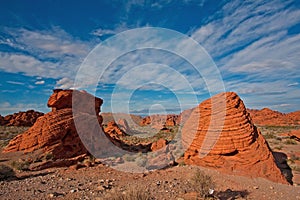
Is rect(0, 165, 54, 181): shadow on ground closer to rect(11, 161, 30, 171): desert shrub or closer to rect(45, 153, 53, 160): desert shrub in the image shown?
rect(11, 161, 30, 171): desert shrub

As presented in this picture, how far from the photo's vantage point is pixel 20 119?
47.7 m

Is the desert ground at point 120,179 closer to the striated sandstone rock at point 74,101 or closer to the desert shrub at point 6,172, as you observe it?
the desert shrub at point 6,172

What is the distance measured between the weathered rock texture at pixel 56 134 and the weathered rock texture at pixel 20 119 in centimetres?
3872

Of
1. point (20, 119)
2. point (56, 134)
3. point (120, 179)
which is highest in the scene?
point (20, 119)

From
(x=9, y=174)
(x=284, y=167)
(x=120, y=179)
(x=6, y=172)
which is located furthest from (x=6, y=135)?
(x=284, y=167)

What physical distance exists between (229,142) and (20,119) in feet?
167

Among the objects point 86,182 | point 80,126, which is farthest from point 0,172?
point 80,126

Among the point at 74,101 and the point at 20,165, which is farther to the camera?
the point at 74,101

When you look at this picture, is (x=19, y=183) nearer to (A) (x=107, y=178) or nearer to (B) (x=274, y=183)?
(A) (x=107, y=178)

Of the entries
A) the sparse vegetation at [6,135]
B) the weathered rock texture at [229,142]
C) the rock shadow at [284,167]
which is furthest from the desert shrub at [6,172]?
the rock shadow at [284,167]

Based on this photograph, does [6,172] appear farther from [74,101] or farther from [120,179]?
[74,101]

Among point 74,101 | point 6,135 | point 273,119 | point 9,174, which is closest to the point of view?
point 9,174

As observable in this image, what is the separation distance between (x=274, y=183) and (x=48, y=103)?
Result: 44.7 feet

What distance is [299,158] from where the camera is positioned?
469 inches
